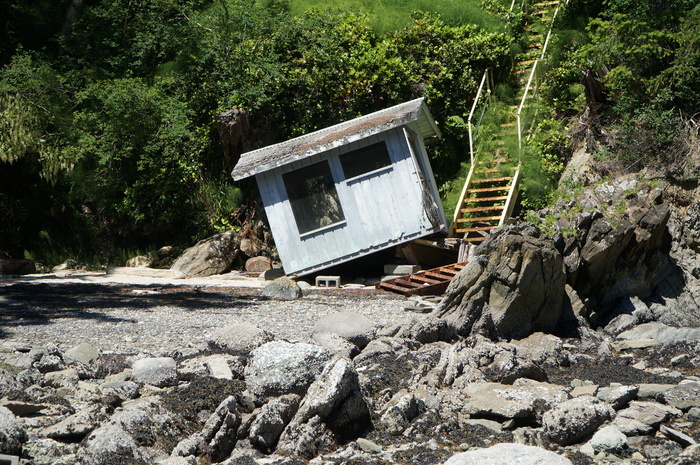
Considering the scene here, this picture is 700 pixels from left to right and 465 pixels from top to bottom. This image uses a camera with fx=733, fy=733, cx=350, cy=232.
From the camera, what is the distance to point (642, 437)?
20.1 ft

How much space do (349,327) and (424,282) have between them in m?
4.59

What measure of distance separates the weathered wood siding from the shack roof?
254 mm

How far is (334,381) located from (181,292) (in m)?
7.48

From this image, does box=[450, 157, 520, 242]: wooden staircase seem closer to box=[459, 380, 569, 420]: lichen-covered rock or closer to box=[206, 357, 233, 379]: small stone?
box=[459, 380, 569, 420]: lichen-covered rock

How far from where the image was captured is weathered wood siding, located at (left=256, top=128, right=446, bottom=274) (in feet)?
46.9

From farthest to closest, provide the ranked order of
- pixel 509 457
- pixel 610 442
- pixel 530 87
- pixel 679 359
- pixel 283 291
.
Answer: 1. pixel 530 87
2. pixel 283 291
3. pixel 679 359
4. pixel 610 442
5. pixel 509 457

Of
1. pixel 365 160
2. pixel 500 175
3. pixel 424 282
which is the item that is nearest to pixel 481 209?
pixel 500 175

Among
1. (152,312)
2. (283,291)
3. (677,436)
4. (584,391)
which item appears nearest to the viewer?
(677,436)

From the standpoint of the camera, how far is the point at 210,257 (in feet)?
53.2

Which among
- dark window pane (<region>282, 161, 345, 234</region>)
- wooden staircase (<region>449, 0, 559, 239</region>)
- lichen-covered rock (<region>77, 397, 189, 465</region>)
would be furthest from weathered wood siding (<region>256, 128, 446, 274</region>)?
lichen-covered rock (<region>77, 397, 189, 465</region>)

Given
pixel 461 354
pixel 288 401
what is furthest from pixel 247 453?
pixel 461 354

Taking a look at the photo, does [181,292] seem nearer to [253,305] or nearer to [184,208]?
[253,305]

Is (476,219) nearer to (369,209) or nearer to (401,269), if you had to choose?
(401,269)

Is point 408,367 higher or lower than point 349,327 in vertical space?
lower
